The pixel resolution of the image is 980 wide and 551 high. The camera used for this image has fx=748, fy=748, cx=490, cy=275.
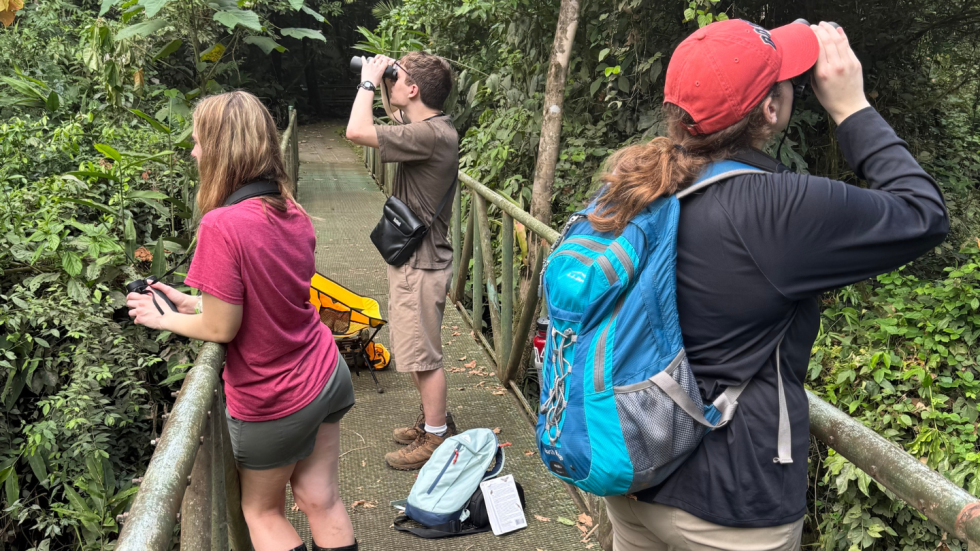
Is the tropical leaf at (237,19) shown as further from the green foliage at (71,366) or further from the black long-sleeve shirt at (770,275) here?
the black long-sleeve shirt at (770,275)

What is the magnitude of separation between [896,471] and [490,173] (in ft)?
19.5

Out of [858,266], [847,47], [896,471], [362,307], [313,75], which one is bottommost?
[313,75]

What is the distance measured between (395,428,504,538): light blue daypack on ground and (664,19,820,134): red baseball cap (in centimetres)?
218

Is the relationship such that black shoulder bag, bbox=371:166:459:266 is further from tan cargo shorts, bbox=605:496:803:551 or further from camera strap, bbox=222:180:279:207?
tan cargo shorts, bbox=605:496:803:551

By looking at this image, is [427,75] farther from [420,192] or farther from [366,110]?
[420,192]

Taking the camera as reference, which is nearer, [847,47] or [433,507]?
[847,47]

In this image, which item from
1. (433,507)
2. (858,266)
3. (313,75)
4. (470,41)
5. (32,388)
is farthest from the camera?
(313,75)

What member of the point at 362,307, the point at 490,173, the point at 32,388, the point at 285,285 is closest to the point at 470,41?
the point at 490,173

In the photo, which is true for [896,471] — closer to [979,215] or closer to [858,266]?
[858,266]

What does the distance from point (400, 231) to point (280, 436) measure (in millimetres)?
1364

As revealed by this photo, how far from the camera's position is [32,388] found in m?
3.92

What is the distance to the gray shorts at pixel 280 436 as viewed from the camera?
2.16 m

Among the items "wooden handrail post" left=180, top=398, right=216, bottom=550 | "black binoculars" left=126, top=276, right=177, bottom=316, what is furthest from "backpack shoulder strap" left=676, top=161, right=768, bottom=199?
"black binoculars" left=126, top=276, right=177, bottom=316

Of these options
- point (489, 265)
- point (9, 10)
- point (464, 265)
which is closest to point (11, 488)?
point (489, 265)
